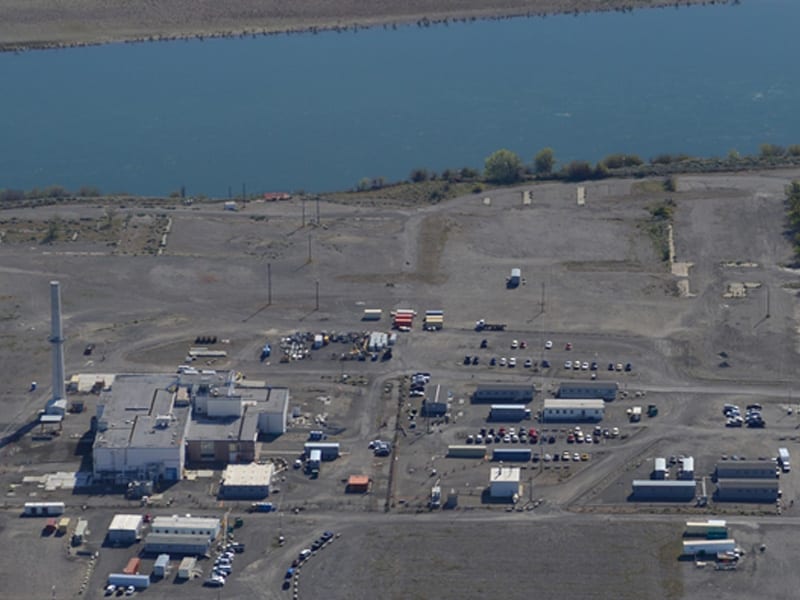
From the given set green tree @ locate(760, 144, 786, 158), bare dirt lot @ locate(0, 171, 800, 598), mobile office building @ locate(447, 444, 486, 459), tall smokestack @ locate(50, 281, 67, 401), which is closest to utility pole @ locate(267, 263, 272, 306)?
bare dirt lot @ locate(0, 171, 800, 598)

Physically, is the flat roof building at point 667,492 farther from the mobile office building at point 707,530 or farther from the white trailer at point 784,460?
the white trailer at point 784,460

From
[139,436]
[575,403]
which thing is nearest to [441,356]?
[575,403]

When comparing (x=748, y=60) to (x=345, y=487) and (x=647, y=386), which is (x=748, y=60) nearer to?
(x=647, y=386)

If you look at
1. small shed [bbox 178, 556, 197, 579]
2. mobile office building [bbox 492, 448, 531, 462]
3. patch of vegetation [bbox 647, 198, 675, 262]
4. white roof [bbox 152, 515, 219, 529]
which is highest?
patch of vegetation [bbox 647, 198, 675, 262]

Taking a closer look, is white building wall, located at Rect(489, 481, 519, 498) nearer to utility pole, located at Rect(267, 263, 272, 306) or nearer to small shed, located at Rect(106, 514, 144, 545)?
small shed, located at Rect(106, 514, 144, 545)

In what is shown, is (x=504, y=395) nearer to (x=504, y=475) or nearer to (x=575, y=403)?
(x=575, y=403)

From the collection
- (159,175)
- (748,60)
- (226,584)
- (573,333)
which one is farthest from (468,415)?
(748,60)
